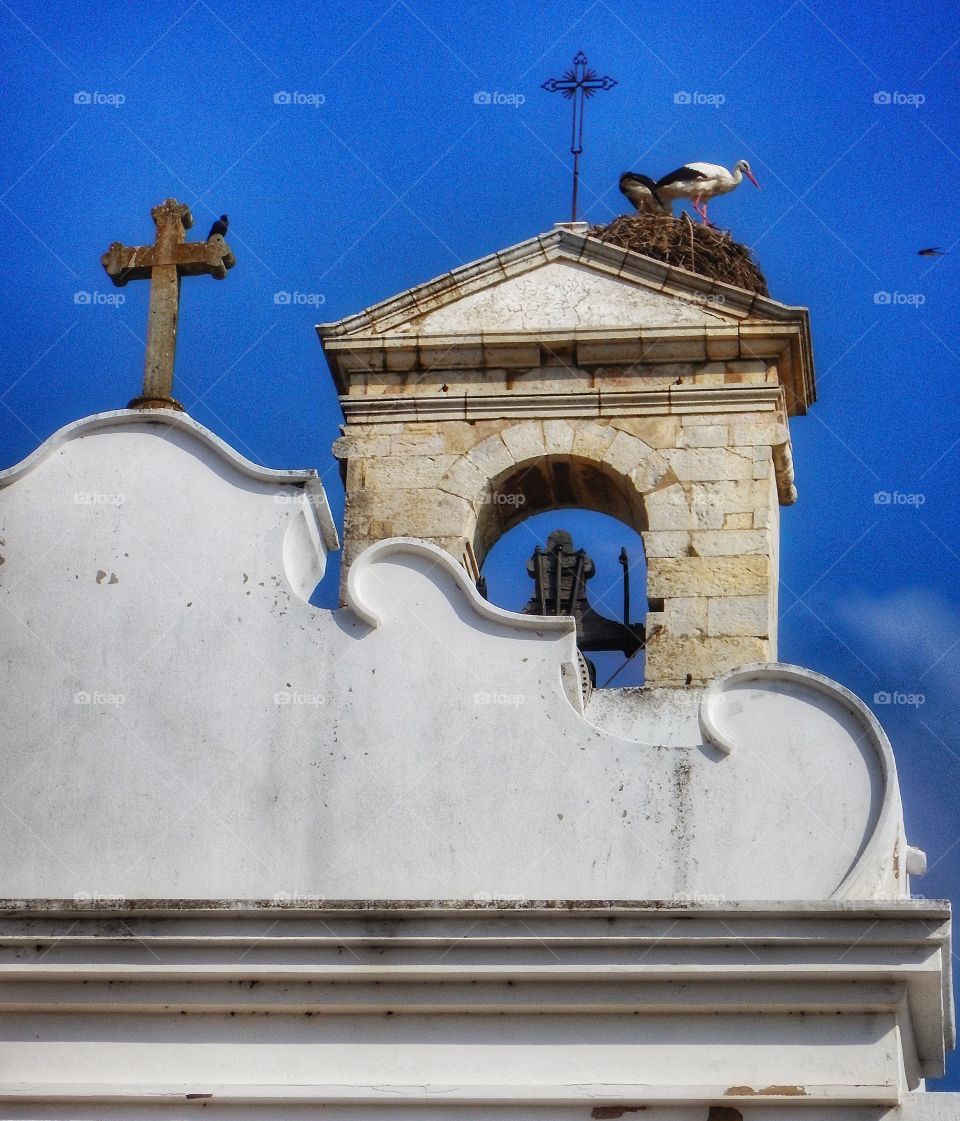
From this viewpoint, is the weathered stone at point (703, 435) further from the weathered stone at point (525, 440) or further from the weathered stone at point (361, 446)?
the weathered stone at point (361, 446)

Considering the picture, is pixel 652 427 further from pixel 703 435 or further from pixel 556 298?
pixel 556 298

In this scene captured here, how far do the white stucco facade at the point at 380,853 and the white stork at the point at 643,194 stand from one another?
18.7ft

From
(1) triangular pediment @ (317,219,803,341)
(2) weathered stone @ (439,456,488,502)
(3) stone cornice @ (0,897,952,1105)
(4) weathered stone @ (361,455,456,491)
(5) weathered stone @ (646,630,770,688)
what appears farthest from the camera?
(1) triangular pediment @ (317,219,803,341)

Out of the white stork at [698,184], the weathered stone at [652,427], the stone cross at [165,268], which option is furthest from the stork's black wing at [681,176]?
the stone cross at [165,268]

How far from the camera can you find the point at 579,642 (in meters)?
11.2

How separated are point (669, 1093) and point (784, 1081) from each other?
0.32 metres

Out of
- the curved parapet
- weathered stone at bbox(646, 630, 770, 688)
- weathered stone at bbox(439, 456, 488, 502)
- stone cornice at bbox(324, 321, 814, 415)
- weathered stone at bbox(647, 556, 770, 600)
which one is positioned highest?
stone cornice at bbox(324, 321, 814, 415)

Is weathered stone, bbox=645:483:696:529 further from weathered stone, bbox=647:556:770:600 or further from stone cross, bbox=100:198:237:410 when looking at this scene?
stone cross, bbox=100:198:237:410

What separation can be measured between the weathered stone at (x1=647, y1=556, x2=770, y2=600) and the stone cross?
3109 millimetres

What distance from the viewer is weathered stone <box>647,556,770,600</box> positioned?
36.0ft

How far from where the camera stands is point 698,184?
1316 cm

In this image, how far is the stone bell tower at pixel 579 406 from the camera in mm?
11242

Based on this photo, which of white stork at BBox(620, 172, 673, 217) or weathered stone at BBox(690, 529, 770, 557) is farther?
white stork at BBox(620, 172, 673, 217)

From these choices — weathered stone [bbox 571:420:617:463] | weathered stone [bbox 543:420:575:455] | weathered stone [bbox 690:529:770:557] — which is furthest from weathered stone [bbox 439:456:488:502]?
weathered stone [bbox 690:529:770:557]
